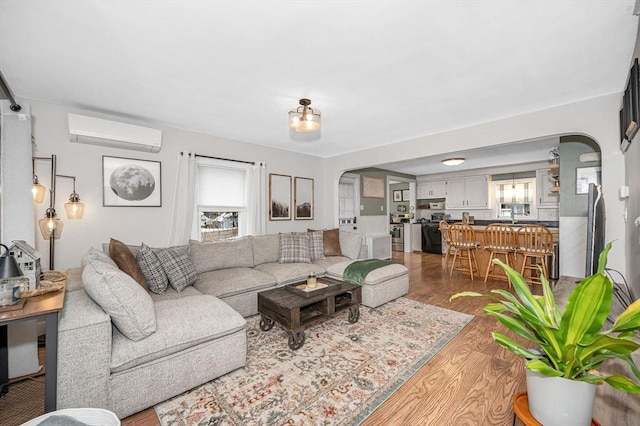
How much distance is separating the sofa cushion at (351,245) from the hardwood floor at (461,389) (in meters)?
2.01

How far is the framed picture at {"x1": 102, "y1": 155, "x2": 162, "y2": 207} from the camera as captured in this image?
3.22 m

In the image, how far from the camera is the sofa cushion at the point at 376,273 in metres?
3.41

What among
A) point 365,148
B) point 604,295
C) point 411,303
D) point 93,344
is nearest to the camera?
point 604,295

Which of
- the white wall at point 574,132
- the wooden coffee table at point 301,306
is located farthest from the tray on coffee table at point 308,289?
the white wall at point 574,132

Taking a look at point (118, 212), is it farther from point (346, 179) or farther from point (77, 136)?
point (346, 179)

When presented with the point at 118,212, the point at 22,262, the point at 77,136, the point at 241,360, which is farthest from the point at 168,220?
the point at 241,360

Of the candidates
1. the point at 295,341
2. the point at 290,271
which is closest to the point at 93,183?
the point at 290,271

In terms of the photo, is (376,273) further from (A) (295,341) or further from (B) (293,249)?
(A) (295,341)

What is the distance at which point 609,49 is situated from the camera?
1.95 m

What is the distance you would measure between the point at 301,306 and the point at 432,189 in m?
7.18

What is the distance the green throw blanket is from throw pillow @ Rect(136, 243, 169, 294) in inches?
83.1

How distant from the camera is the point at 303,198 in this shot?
521 centimetres

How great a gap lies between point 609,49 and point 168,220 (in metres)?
4.62

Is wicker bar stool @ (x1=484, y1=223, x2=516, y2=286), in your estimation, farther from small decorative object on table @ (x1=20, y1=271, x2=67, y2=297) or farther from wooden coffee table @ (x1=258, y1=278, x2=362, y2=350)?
small decorative object on table @ (x1=20, y1=271, x2=67, y2=297)
